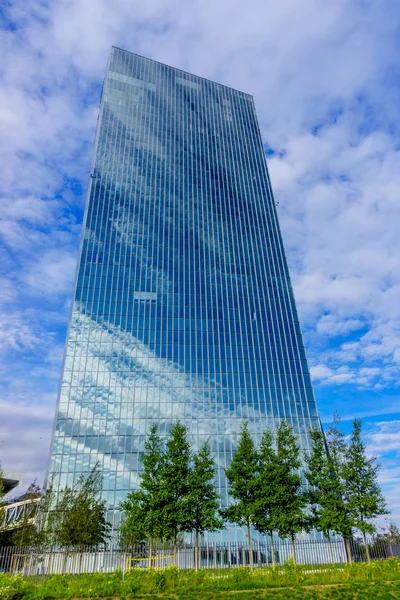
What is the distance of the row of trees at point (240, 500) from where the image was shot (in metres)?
34.8

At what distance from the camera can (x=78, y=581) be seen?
24219 mm

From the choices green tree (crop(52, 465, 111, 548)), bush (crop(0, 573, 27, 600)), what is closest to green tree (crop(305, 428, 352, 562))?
green tree (crop(52, 465, 111, 548))

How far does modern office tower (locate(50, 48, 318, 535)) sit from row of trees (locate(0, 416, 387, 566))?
23.9 m

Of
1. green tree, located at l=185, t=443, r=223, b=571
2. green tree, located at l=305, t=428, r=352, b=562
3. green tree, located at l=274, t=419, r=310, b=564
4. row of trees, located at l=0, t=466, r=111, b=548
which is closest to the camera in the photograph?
green tree, located at l=185, t=443, r=223, b=571

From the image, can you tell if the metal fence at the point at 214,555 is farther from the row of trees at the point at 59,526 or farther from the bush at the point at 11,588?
the bush at the point at 11,588

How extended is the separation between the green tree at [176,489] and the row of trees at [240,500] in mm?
73

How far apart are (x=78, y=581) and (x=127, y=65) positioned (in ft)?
376

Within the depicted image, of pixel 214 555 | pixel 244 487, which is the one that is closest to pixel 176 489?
pixel 244 487

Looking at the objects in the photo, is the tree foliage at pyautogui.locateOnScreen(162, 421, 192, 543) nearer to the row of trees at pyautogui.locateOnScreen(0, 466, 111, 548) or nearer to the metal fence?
the row of trees at pyautogui.locateOnScreen(0, 466, 111, 548)

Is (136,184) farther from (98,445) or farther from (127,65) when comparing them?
(98,445)

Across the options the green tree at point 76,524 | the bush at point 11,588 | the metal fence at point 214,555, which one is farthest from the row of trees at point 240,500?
the bush at point 11,588

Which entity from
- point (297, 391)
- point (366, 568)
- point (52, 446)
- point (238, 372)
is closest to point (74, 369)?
point (52, 446)

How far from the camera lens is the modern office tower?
67.6m

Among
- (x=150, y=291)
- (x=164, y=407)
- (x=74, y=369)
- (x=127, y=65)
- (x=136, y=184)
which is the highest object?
(x=127, y=65)
